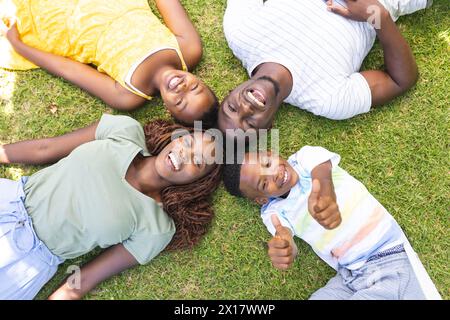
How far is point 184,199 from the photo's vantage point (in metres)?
2.41

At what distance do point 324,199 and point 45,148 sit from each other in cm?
147

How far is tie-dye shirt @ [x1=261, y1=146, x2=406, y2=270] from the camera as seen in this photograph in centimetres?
242

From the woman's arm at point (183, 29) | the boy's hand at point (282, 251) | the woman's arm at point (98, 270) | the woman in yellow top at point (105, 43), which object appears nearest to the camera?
the boy's hand at point (282, 251)

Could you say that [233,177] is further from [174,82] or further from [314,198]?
[174,82]

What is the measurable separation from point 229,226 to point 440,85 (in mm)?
1432

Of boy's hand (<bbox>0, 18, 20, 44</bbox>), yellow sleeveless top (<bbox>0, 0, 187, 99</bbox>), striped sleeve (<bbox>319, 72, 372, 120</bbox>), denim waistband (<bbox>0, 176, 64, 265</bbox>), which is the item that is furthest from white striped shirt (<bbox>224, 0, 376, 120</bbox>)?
denim waistband (<bbox>0, 176, 64, 265</bbox>)

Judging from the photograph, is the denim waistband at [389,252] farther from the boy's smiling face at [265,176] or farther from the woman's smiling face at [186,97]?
the woman's smiling face at [186,97]

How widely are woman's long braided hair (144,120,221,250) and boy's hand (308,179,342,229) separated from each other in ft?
1.63

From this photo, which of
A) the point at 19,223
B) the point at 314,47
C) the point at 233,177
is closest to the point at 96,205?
the point at 19,223

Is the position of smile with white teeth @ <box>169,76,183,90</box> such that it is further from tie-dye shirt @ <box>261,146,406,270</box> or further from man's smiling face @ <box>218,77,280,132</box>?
tie-dye shirt @ <box>261,146,406,270</box>

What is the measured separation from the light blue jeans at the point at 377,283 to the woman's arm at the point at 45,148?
147cm

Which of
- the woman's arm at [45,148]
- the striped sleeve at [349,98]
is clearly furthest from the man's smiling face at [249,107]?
the woman's arm at [45,148]

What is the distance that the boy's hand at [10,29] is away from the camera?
8.45ft
